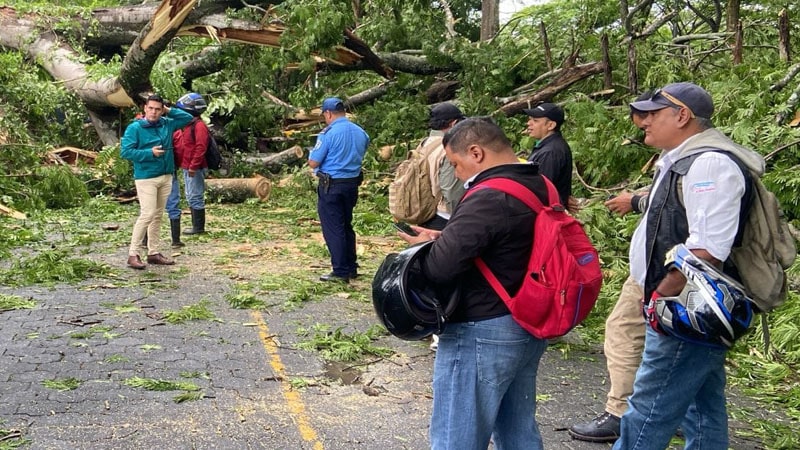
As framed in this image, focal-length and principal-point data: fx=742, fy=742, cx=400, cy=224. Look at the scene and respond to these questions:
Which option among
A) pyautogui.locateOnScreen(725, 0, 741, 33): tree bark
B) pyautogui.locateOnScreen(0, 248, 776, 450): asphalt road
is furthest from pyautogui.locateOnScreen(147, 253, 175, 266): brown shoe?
pyautogui.locateOnScreen(725, 0, 741, 33): tree bark

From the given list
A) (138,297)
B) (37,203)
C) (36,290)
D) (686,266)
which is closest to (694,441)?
(686,266)

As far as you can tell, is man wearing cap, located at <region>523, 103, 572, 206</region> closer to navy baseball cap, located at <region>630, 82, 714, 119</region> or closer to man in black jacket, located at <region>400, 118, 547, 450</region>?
navy baseball cap, located at <region>630, 82, 714, 119</region>

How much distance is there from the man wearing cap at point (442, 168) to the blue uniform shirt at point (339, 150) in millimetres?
1947

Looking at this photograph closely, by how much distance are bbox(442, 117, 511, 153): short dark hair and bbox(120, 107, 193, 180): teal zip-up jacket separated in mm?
5943

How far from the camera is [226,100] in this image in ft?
49.0

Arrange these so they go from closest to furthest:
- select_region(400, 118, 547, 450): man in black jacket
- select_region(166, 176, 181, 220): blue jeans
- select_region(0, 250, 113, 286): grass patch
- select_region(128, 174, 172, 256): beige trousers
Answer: select_region(400, 118, 547, 450): man in black jacket, select_region(0, 250, 113, 286): grass patch, select_region(128, 174, 172, 256): beige trousers, select_region(166, 176, 181, 220): blue jeans

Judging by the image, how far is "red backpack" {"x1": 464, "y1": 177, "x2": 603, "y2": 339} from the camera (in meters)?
2.85

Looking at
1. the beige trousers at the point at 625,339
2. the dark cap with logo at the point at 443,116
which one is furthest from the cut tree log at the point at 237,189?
the beige trousers at the point at 625,339

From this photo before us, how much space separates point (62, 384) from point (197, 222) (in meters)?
6.09

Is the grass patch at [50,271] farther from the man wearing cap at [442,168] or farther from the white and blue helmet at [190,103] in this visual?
the man wearing cap at [442,168]

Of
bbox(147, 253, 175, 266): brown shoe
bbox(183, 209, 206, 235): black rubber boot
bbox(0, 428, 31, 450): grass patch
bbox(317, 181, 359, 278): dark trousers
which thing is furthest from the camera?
bbox(183, 209, 206, 235): black rubber boot

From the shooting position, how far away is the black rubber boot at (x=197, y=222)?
10.7 meters

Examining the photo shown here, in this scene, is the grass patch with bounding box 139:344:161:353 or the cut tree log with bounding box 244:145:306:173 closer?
the grass patch with bounding box 139:344:161:353

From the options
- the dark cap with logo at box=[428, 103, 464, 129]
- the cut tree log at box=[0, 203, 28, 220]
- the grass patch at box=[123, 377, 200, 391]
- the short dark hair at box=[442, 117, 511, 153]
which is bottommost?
the cut tree log at box=[0, 203, 28, 220]
